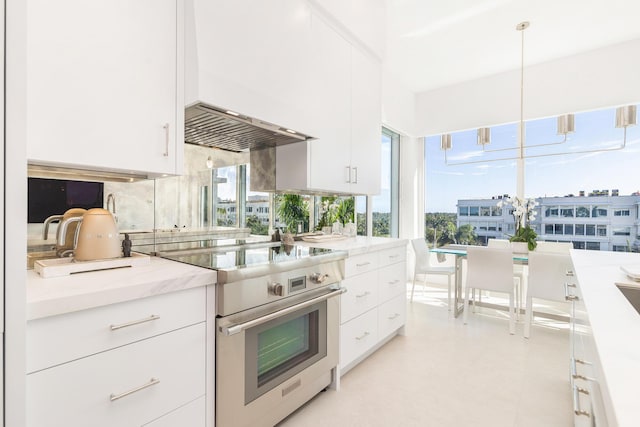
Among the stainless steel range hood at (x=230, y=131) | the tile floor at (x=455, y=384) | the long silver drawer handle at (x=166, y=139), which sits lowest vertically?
the tile floor at (x=455, y=384)

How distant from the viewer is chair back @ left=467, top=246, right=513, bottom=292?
312 cm

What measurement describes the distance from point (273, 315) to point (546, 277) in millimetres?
2730

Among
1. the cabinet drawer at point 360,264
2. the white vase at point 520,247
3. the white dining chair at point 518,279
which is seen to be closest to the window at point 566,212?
the white dining chair at point 518,279

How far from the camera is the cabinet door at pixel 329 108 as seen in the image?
2.17 m

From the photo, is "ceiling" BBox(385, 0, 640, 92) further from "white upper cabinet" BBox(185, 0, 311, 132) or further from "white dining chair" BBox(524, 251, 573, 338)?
"white dining chair" BBox(524, 251, 573, 338)

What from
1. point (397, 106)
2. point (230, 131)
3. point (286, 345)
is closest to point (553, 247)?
point (397, 106)

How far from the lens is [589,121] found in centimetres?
400

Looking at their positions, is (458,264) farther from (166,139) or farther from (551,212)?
(166,139)

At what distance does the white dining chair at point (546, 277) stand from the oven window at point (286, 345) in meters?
2.26

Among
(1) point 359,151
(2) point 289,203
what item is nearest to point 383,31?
(1) point 359,151

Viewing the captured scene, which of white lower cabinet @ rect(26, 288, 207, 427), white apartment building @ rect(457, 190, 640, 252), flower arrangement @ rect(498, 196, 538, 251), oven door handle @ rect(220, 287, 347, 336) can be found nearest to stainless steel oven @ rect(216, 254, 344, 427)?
oven door handle @ rect(220, 287, 347, 336)

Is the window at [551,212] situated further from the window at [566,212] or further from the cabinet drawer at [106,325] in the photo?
the cabinet drawer at [106,325]

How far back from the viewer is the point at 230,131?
186 cm

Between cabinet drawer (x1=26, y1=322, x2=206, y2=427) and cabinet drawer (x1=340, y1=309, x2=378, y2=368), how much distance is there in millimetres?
1061
